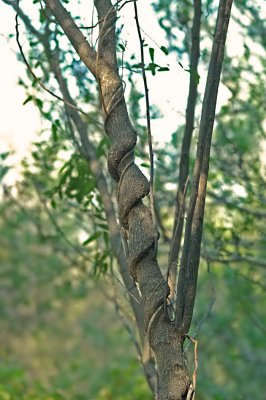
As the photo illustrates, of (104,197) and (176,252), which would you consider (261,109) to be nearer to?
(104,197)

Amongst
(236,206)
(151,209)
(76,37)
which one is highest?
(236,206)

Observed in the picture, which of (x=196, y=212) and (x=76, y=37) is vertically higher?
(x=76, y=37)

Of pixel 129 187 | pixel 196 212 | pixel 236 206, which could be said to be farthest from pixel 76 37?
pixel 236 206

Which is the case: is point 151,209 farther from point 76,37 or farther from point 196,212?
point 76,37

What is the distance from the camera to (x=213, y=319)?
1628 cm

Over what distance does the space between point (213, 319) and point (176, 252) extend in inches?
493

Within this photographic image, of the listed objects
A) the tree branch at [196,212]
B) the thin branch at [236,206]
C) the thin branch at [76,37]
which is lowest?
the tree branch at [196,212]

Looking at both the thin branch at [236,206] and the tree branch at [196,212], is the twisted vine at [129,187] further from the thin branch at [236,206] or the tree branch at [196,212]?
the thin branch at [236,206]

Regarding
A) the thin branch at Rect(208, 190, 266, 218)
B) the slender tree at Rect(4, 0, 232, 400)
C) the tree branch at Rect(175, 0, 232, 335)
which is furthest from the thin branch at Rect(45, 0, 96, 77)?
the thin branch at Rect(208, 190, 266, 218)

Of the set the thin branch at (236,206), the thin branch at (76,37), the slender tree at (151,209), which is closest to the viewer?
the slender tree at (151,209)

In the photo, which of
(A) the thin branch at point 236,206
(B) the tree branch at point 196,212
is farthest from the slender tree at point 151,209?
(A) the thin branch at point 236,206

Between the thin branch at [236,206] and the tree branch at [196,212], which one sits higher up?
the thin branch at [236,206]

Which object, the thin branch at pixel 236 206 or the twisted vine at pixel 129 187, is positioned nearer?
the twisted vine at pixel 129 187

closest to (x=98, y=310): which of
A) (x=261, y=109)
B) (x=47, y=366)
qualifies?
(x=47, y=366)
